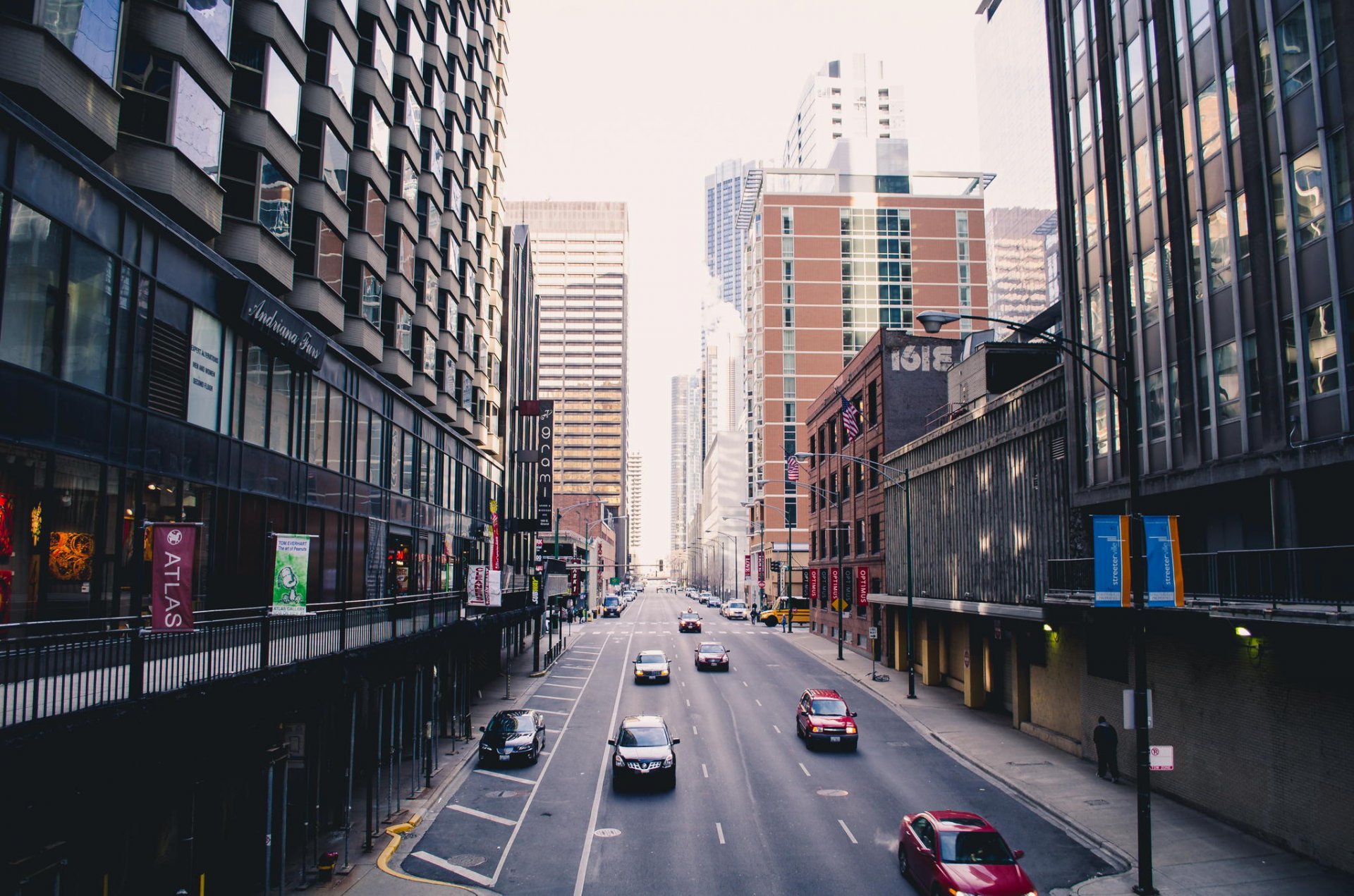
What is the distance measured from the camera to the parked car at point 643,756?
23.0 meters

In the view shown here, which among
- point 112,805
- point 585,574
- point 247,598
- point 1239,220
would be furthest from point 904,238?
point 112,805

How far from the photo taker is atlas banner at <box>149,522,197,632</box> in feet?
40.6

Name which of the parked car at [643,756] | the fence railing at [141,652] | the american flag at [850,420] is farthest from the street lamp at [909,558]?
the fence railing at [141,652]

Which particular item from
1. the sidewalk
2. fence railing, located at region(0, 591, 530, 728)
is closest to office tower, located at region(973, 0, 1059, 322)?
the sidewalk

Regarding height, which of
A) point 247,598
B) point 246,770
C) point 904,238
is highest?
point 904,238

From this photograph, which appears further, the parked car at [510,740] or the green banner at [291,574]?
the parked car at [510,740]

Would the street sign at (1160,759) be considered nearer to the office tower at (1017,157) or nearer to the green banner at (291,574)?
the green banner at (291,574)

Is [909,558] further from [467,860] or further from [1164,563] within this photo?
[467,860]

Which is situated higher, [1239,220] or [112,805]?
[1239,220]

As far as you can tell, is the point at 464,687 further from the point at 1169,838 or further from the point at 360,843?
the point at 1169,838

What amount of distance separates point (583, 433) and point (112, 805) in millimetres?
175784

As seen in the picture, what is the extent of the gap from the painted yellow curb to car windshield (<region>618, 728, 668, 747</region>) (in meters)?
5.80

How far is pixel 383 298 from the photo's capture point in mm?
34219

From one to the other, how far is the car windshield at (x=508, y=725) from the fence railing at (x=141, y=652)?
16.2 ft
